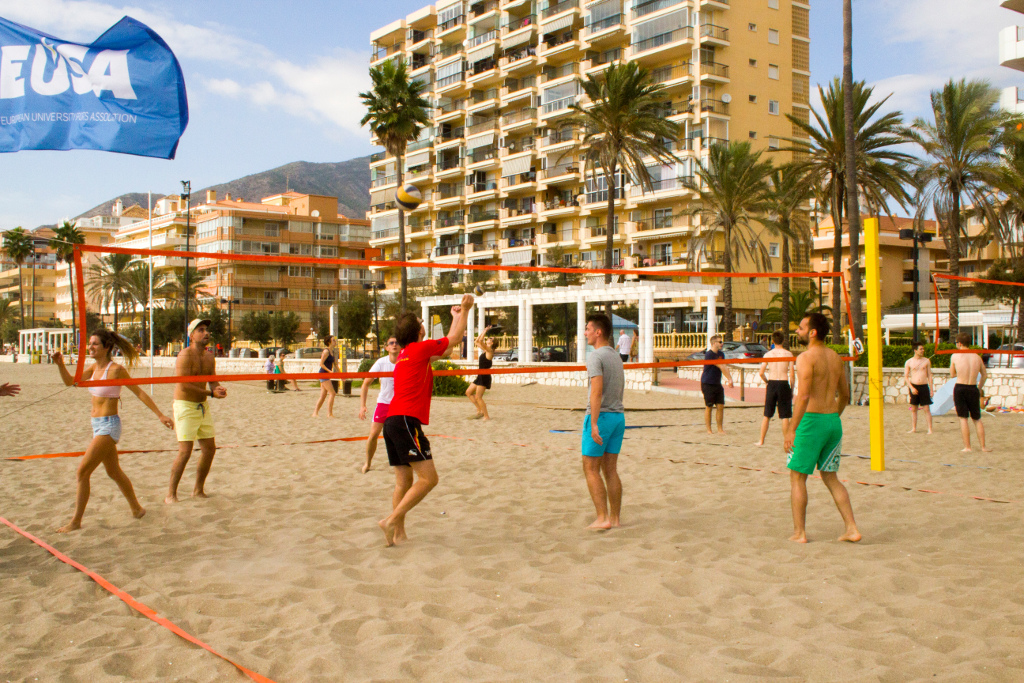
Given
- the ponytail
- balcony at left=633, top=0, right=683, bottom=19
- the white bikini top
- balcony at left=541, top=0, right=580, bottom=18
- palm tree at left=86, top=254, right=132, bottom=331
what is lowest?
the white bikini top

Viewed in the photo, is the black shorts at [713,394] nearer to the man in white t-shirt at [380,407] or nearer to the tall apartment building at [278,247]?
the man in white t-shirt at [380,407]

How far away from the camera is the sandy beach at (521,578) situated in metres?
3.33

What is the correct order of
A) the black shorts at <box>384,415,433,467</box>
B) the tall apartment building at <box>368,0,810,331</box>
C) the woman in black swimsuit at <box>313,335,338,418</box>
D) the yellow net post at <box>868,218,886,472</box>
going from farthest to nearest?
the tall apartment building at <box>368,0,810,331</box> → the woman in black swimsuit at <box>313,335,338,418</box> → the yellow net post at <box>868,218,886,472</box> → the black shorts at <box>384,415,433,467</box>

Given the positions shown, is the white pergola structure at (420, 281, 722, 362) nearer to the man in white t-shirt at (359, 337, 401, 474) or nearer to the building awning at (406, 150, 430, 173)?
the man in white t-shirt at (359, 337, 401, 474)

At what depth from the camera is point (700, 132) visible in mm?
42125

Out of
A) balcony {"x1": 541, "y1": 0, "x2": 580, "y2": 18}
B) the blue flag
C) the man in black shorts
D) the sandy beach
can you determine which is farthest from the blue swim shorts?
balcony {"x1": 541, "y1": 0, "x2": 580, "y2": 18}

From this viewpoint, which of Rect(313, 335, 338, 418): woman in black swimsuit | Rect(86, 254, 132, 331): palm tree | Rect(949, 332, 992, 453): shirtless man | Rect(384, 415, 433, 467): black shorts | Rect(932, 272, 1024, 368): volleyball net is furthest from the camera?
Rect(86, 254, 132, 331): palm tree

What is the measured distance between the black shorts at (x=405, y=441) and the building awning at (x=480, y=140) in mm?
51454

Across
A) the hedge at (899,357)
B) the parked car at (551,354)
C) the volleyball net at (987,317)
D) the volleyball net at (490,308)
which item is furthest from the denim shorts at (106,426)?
the parked car at (551,354)

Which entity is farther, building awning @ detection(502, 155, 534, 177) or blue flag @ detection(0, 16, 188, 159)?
building awning @ detection(502, 155, 534, 177)

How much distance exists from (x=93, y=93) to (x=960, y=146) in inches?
1040

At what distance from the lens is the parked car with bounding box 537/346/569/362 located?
2722 cm

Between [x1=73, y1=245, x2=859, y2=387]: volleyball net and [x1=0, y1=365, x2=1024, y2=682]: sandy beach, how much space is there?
1.12m

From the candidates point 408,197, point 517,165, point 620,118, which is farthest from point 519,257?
point 408,197
